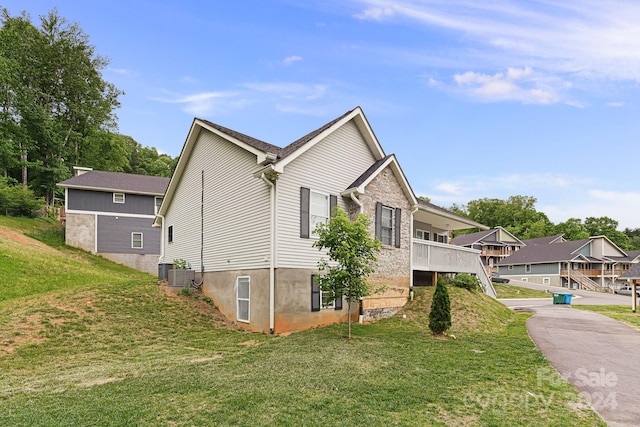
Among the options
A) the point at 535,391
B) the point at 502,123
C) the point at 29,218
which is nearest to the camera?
the point at 535,391

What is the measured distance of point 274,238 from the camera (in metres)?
11.8

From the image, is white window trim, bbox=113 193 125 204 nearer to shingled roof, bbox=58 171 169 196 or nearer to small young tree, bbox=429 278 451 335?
shingled roof, bbox=58 171 169 196

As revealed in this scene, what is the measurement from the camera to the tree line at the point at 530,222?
78562 mm

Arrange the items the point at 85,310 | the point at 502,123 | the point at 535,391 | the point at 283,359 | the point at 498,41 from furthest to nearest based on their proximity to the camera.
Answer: the point at 502,123, the point at 498,41, the point at 85,310, the point at 283,359, the point at 535,391

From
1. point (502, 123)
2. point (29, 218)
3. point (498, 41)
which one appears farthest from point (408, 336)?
point (29, 218)

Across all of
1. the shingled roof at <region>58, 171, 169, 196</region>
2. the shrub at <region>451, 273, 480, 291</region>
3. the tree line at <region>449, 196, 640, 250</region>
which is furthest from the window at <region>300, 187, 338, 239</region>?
the tree line at <region>449, 196, 640, 250</region>

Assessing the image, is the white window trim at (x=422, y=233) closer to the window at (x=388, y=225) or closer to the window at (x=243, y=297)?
the window at (x=388, y=225)

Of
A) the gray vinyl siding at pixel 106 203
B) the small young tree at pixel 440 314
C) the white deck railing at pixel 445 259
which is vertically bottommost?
the small young tree at pixel 440 314

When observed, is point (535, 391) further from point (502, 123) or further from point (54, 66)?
point (54, 66)

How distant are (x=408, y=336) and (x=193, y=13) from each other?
15.1 metres

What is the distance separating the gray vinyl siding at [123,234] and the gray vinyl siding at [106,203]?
66cm

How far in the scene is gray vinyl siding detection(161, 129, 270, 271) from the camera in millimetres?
12594

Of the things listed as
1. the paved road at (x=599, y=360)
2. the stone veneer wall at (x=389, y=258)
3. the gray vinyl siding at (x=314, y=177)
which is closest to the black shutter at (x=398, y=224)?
the stone veneer wall at (x=389, y=258)

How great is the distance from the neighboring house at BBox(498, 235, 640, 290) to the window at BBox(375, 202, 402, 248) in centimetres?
4762
